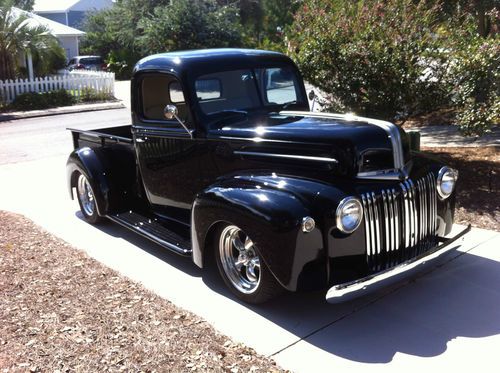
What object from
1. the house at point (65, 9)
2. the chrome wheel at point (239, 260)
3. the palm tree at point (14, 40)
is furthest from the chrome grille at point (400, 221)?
the house at point (65, 9)

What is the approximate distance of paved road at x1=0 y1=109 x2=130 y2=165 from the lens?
447 inches

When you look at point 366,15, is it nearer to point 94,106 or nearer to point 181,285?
point 181,285

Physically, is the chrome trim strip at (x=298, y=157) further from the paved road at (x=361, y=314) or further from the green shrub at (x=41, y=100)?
the green shrub at (x=41, y=100)

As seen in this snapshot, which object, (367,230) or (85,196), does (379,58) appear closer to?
(367,230)

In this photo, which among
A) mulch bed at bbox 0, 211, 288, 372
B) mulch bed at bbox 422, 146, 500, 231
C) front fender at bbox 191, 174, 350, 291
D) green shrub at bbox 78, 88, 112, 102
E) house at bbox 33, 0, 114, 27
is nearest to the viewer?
mulch bed at bbox 0, 211, 288, 372

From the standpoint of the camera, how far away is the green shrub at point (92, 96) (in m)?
21.5

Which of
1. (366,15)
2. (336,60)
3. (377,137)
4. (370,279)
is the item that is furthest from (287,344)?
(366,15)

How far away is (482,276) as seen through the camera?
4.63 m

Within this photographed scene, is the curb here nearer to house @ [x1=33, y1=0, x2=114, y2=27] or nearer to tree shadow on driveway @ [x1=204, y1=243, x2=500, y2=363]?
tree shadow on driveway @ [x1=204, y1=243, x2=500, y2=363]

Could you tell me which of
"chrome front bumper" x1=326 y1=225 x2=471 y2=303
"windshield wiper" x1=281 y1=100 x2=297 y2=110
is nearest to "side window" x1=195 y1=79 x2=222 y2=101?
"windshield wiper" x1=281 y1=100 x2=297 y2=110

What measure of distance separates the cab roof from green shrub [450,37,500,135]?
9.08 feet

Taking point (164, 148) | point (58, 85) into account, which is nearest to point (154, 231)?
point (164, 148)

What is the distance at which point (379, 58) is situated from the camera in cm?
699

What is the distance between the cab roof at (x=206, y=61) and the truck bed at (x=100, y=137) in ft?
2.95
